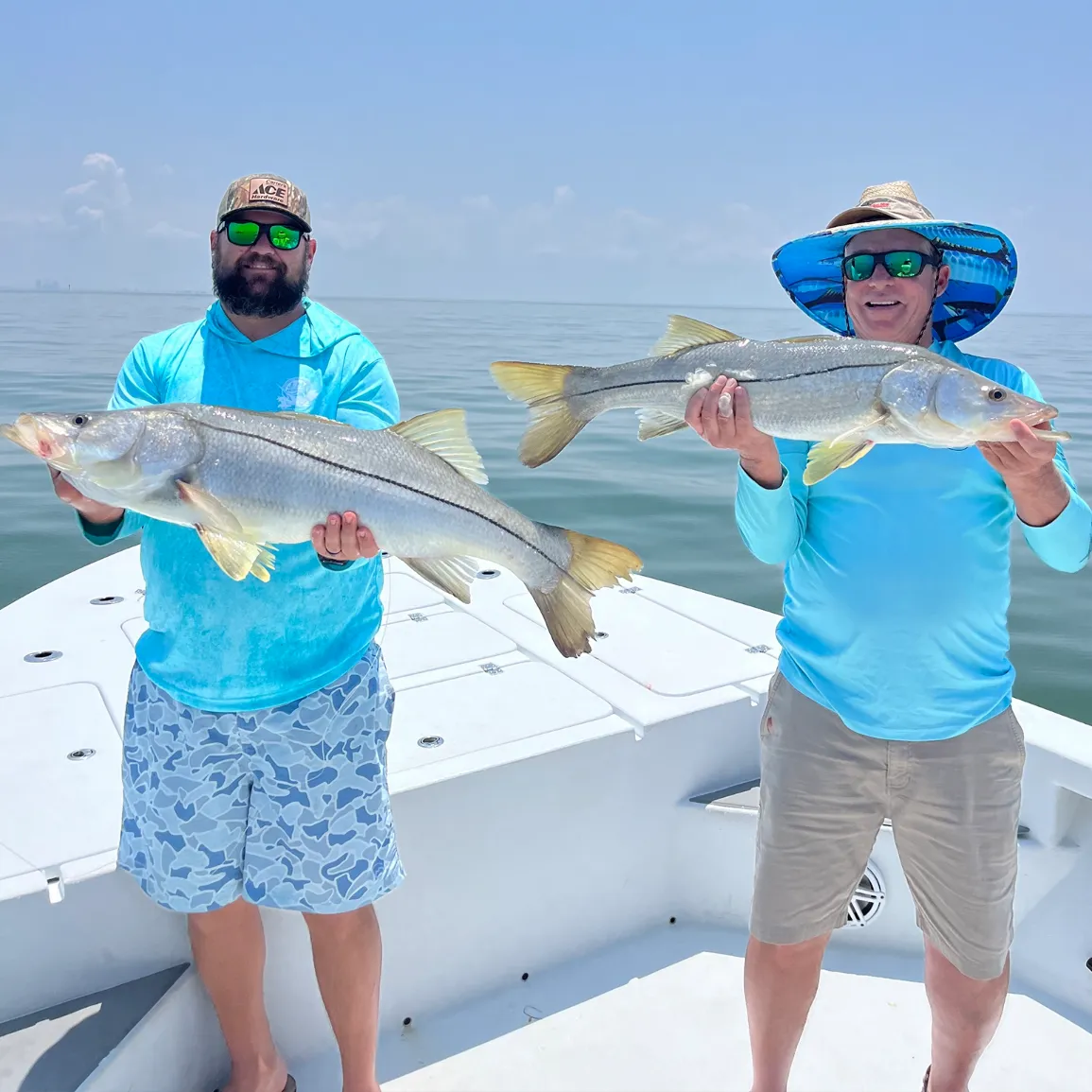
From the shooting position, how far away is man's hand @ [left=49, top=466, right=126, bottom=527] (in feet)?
7.39

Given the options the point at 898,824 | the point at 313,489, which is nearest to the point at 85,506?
the point at 313,489

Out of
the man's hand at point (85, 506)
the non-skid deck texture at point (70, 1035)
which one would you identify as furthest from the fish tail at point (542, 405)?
the non-skid deck texture at point (70, 1035)

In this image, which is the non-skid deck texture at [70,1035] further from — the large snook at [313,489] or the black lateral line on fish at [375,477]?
the black lateral line on fish at [375,477]

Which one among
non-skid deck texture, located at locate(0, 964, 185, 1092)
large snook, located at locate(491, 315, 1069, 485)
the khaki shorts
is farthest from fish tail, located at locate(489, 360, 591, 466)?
non-skid deck texture, located at locate(0, 964, 185, 1092)

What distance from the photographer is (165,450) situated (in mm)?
2174

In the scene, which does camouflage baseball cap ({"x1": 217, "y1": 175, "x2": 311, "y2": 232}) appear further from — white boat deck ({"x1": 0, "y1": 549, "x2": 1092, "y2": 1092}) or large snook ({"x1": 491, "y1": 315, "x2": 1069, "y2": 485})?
white boat deck ({"x1": 0, "y1": 549, "x2": 1092, "y2": 1092})

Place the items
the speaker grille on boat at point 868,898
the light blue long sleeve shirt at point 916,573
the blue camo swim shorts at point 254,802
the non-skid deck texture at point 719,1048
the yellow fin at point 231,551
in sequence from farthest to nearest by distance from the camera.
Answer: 1. the speaker grille on boat at point 868,898
2. the non-skid deck texture at point 719,1048
3. the blue camo swim shorts at point 254,802
4. the light blue long sleeve shirt at point 916,573
5. the yellow fin at point 231,551

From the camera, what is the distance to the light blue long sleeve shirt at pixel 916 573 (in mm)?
2279

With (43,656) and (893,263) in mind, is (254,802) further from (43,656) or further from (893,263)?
(893,263)

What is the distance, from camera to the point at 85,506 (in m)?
2.32

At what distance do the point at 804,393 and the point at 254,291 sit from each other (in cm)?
138

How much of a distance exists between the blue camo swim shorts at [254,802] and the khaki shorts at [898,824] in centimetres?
101

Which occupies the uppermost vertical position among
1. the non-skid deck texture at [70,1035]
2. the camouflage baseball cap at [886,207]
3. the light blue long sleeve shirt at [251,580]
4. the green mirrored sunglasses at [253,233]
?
the camouflage baseball cap at [886,207]

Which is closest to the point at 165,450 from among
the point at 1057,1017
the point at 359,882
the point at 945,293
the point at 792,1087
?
the point at 359,882
